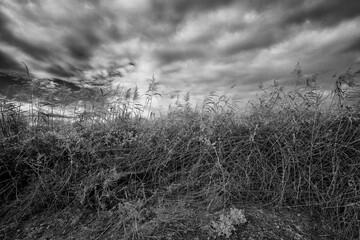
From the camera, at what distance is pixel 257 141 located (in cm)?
251

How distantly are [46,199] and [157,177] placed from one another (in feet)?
4.39

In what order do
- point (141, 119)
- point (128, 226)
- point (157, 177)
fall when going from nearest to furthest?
1. point (128, 226)
2. point (157, 177)
3. point (141, 119)

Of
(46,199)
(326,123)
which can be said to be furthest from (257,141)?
(46,199)

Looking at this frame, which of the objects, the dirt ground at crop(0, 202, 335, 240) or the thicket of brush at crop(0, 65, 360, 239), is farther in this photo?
the thicket of brush at crop(0, 65, 360, 239)

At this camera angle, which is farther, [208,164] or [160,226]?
[208,164]

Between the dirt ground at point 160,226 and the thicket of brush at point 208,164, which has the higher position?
the thicket of brush at point 208,164

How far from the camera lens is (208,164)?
2393 millimetres

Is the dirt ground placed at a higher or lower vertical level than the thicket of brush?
lower

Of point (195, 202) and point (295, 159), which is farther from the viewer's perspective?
point (295, 159)

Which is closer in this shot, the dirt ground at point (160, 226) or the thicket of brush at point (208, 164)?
the dirt ground at point (160, 226)

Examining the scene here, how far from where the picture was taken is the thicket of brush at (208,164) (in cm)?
211

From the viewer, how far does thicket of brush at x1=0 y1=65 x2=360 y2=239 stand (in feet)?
6.91

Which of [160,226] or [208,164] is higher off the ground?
[208,164]

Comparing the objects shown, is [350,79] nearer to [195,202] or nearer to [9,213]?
[195,202]
